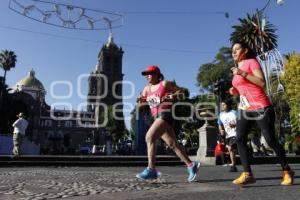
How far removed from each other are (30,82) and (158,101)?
111742mm

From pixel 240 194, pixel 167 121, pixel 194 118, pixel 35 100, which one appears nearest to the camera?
pixel 240 194

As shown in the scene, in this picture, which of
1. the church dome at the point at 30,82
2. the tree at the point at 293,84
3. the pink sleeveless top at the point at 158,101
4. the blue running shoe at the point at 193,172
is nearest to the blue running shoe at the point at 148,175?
the blue running shoe at the point at 193,172

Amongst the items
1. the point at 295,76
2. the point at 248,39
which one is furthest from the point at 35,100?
the point at 295,76

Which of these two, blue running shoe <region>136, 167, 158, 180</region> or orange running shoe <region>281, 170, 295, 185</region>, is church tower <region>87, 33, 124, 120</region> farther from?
orange running shoe <region>281, 170, 295, 185</region>

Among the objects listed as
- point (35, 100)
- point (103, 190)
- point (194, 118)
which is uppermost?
point (35, 100)

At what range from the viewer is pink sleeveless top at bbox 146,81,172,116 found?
5727 millimetres

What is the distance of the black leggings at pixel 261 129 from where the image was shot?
4.77 meters

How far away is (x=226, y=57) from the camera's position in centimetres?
6078

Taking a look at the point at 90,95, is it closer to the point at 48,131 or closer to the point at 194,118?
the point at 48,131

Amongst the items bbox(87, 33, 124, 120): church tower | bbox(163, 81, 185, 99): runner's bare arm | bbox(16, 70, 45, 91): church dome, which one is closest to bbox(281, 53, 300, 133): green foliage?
bbox(163, 81, 185, 99): runner's bare arm

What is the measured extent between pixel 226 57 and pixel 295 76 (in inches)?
771

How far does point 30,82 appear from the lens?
4409 inches

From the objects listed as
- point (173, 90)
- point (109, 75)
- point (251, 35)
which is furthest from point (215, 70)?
point (109, 75)

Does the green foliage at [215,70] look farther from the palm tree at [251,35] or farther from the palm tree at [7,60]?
the palm tree at [7,60]
